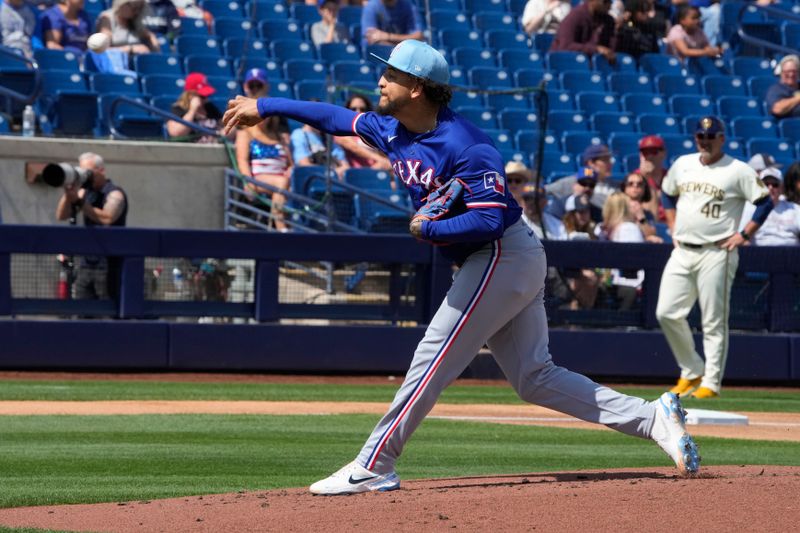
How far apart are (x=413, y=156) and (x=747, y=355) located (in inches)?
359

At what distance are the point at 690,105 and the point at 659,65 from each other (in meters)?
0.88

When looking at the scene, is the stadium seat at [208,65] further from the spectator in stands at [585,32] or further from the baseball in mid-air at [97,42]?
the spectator in stands at [585,32]

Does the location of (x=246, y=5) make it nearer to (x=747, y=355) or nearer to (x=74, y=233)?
(x=74, y=233)

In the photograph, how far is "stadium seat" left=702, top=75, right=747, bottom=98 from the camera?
19.8m

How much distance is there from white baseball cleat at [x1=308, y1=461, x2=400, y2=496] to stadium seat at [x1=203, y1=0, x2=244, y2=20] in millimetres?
13065

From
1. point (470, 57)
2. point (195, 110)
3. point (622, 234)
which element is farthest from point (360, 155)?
point (470, 57)

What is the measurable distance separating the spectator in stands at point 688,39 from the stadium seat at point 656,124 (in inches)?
72.7

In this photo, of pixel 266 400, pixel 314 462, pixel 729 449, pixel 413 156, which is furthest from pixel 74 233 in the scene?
pixel 413 156

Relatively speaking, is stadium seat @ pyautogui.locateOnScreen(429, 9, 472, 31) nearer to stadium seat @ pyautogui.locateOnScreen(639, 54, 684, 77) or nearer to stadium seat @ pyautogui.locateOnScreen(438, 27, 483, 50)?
stadium seat @ pyautogui.locateOnScreen(438, 27, 483, 50)

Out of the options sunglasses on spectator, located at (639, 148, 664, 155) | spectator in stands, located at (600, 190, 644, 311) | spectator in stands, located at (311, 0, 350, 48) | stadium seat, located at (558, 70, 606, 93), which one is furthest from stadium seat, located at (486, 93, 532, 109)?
spectator in stands, located at (600, 190, 644, 311)

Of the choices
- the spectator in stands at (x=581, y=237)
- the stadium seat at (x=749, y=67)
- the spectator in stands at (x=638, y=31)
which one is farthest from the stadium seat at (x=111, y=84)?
the stadium seat at (x=749, y=67)

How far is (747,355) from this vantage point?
13984mm

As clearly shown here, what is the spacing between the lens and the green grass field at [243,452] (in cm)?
678

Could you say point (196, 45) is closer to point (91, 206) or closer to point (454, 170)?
point (91, 206)
